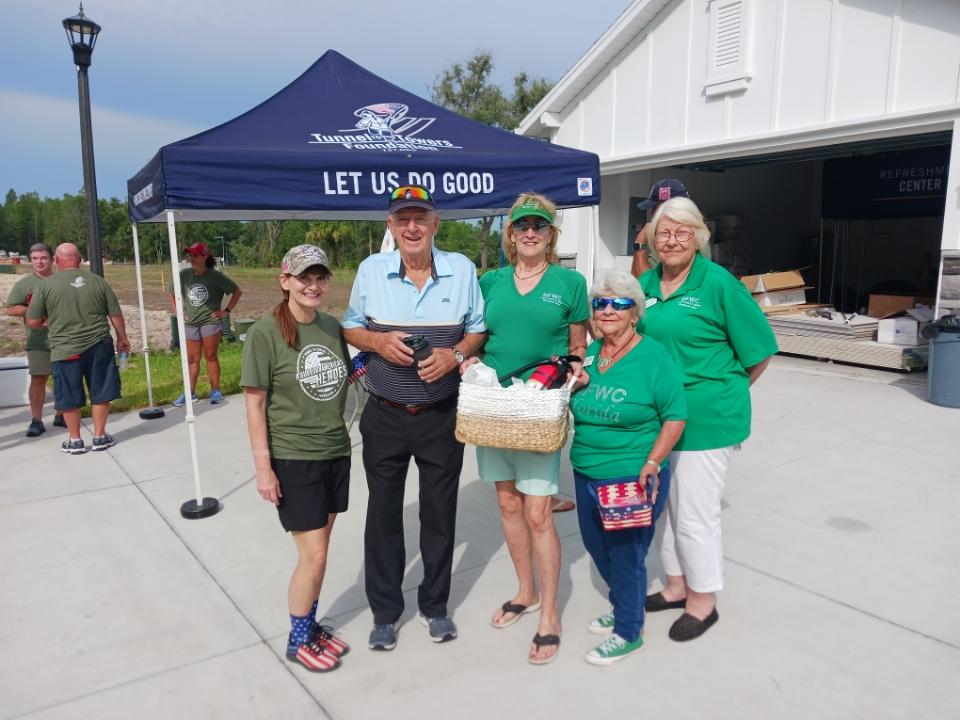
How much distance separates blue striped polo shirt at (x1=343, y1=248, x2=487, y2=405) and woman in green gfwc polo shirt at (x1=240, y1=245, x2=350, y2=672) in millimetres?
146

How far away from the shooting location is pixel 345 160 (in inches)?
180

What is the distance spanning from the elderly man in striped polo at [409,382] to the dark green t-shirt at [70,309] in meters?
3.75

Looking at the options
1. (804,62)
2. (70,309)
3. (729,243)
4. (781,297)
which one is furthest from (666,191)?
(729,243)

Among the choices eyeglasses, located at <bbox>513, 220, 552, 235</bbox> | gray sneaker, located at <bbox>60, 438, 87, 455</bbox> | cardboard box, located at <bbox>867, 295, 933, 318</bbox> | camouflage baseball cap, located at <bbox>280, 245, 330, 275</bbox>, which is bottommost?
gray sneaker, located at <bbox>60, 438, 87, 455</bbox>

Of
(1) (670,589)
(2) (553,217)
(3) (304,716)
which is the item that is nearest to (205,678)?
(3) (304,716)

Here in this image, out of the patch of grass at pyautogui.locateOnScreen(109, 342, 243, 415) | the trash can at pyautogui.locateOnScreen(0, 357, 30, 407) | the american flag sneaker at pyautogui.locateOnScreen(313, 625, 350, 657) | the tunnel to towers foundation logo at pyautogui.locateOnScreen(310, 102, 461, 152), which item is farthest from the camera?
the patch of grass at pyautogui.locateOnScreen(109, 342, 243, 415)

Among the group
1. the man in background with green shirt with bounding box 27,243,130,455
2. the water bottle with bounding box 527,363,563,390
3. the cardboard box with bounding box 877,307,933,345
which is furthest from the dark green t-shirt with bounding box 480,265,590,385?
the cardboard box with bounding box 877,307,933,345

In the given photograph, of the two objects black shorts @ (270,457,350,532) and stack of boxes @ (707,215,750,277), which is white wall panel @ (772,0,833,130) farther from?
black shorts @ (270,457,350,532)

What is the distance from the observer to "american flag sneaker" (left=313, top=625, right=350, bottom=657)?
276 cm

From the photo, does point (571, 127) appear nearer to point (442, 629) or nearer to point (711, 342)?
point (711, 342)

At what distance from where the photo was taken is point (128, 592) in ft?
11.1

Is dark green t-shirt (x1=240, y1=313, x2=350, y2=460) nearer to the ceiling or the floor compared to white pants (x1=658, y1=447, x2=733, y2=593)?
nearer to the ceiling

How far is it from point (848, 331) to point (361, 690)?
8.36 metres

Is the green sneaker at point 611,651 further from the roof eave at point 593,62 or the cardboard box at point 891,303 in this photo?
the roof eave at point 593,62
